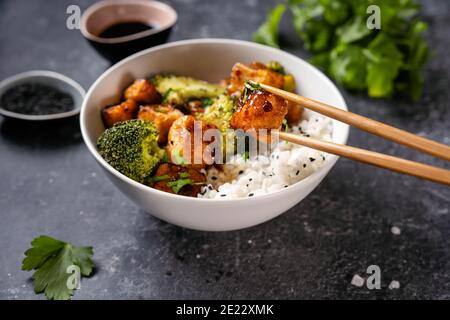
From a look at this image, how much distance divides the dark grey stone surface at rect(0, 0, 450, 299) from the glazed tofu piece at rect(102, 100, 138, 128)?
34cm

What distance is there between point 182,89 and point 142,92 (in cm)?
21

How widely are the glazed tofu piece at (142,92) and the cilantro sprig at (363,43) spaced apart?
3.27ft

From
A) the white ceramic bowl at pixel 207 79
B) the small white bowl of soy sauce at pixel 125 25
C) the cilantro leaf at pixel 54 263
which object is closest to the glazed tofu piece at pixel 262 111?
the white ceramic bowl at pixel 207 79

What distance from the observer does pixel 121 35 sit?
3.05 m

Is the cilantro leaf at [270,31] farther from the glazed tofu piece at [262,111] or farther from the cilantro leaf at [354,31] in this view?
the glazed tofu piece at [262,111]

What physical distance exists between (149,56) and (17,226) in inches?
37.9

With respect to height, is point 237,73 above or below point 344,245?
above

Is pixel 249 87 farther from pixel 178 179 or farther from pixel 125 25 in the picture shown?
pixel 125 25

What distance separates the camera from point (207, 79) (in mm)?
2715

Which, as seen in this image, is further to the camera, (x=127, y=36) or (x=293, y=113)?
(x=127, y=36)

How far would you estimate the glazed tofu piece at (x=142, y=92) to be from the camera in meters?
2.36

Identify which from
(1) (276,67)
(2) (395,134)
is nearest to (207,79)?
(1) (276,67)

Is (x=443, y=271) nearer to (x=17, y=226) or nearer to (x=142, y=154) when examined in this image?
(x=142, y=154)
